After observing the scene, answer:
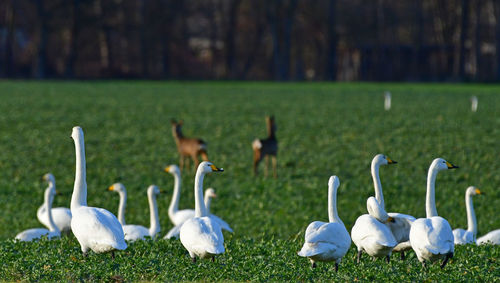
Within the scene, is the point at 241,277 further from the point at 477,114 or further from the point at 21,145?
the point at 477,114

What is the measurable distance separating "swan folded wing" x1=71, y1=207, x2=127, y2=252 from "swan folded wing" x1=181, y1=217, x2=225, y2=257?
0.70m

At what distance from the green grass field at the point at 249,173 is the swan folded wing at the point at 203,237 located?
215 mm

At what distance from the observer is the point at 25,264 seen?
9.10 metres

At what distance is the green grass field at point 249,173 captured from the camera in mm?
8992

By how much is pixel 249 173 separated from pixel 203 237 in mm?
11871

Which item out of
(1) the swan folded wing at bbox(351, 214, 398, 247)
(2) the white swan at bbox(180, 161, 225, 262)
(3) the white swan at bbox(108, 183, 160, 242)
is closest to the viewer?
(2) the white swan at bbox(180, 161, 225, 262)

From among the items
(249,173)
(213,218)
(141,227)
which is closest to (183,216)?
(213,218)

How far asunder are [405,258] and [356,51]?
8141 cm

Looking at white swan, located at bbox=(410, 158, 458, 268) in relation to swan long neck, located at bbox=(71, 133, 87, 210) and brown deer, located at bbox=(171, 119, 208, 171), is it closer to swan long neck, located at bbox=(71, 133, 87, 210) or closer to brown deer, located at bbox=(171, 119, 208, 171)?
swan long neck, located at bbox=(71, 133, 87, 210)

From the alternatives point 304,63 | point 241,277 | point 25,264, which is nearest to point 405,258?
point 241,277

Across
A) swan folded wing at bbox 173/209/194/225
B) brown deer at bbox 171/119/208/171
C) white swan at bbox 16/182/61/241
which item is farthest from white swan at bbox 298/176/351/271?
brown deer at bbox 171/119/208/171

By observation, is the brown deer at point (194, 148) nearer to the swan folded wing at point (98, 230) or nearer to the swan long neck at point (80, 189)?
the swan long neck at point (80, 189)

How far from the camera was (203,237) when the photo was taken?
891 centimetres

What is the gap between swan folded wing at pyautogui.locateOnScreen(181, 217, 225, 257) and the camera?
28.9ft
